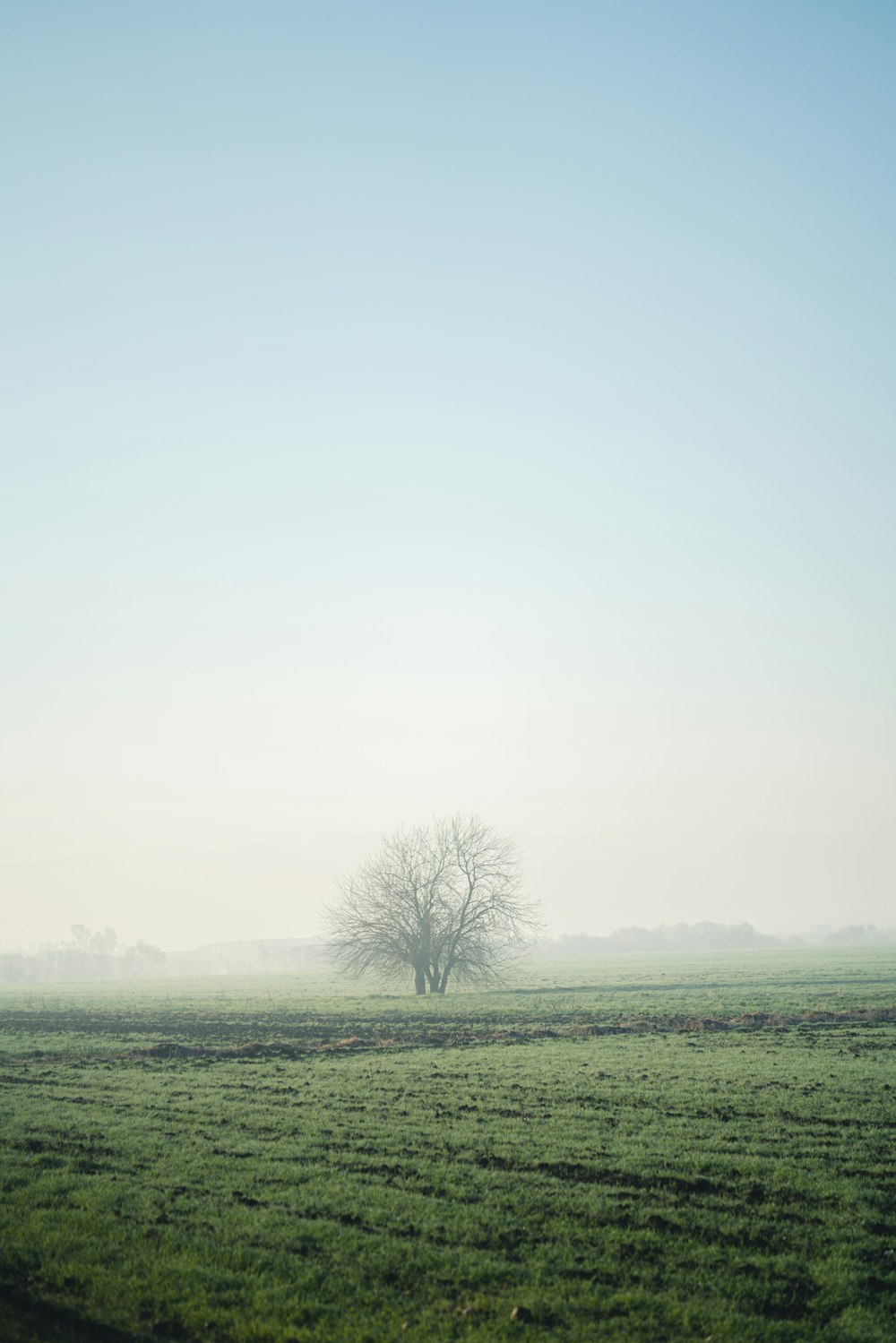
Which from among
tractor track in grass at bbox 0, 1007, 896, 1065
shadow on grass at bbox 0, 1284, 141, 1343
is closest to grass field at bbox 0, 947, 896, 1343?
shadow on grass at bbox 0, 1284, 141, 1343

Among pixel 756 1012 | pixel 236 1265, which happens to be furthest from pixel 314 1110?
pixel 756 1012

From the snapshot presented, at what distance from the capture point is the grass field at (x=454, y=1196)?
29.4 feet

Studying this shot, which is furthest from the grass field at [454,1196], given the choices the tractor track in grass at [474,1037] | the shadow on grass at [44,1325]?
the tractor track in grass at [474,1037]

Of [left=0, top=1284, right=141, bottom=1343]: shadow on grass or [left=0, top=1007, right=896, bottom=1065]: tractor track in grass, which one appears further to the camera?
[left=0, top=1007, right=896, bottom=1065]: tractor track in grass

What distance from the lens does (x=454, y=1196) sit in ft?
40.5

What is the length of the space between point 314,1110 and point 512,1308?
10.9 m

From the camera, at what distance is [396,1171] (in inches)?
537

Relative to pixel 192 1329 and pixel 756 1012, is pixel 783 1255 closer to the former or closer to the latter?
pixel 192 1329

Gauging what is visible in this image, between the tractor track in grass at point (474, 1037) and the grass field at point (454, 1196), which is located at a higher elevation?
the grass field at point (454, 1196)

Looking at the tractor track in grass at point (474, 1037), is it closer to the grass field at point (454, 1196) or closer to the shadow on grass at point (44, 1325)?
the grass field at point (454, 1196)

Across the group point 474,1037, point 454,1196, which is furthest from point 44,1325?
point 474,1037

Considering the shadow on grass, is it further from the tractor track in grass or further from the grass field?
the tractor track in grass

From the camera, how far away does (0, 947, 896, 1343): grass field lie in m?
8.95

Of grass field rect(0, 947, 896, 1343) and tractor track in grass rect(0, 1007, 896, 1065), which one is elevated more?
grass field rect(0, 947, 896, 1343)
